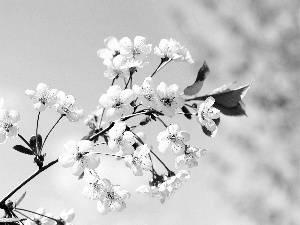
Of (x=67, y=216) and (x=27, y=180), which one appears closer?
(x=27, y=180)

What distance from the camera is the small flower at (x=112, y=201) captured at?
1.16m

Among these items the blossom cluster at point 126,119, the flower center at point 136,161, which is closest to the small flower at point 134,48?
the blossom cluster at point 126,119

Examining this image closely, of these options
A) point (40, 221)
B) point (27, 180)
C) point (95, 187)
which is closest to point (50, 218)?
point (40, 221)

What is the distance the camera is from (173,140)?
1.15m

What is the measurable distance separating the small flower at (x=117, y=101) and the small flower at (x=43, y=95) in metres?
0.13

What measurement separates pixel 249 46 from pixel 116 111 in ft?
19.1

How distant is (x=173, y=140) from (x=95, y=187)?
238mm

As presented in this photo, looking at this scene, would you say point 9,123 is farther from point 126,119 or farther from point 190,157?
point 190,157

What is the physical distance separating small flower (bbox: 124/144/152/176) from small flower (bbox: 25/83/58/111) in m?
0.24

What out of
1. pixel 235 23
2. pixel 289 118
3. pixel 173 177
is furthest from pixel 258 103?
pixel 173 177

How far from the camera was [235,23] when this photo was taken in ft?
22.1

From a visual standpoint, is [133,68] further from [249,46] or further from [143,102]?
[249,46]

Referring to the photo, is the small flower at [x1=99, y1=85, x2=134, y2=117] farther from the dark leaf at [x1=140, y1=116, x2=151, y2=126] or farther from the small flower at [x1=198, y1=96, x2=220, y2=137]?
the small flower at [x1=198, y1=96, x2=220, y2=137]

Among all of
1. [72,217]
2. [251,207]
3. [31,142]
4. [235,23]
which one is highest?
[235,23]
